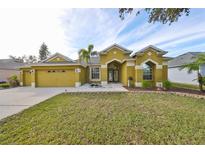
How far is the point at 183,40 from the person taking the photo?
1578cm

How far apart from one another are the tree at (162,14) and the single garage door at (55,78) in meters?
12.9

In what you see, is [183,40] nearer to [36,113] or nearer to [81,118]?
[81,118]

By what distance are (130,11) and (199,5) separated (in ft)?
11.9

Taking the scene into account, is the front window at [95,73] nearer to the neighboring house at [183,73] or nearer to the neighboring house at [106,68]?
the neighboring house at [106,68]

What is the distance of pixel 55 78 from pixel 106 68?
7468 mm

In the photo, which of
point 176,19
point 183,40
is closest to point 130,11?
point 176,19

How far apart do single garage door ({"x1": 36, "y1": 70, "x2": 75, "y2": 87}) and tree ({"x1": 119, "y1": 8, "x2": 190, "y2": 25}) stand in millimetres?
12852

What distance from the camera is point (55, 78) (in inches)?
764

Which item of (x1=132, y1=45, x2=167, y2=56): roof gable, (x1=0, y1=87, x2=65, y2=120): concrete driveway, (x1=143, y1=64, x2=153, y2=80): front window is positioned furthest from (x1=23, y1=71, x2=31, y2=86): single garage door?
(x1=143, y1=64, x2=153, y2=80): front window

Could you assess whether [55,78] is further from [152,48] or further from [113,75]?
[152,48]

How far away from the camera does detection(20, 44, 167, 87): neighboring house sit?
58.1 feet

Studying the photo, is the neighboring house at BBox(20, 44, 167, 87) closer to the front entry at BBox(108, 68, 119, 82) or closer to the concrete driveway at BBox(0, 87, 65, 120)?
the front entry at BBox(108, 68, 119, 82)

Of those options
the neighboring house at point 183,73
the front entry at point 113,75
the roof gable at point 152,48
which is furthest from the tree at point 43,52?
the roof gable at point 152,48

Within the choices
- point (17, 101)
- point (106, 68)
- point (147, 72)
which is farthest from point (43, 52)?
point (17, 101)
